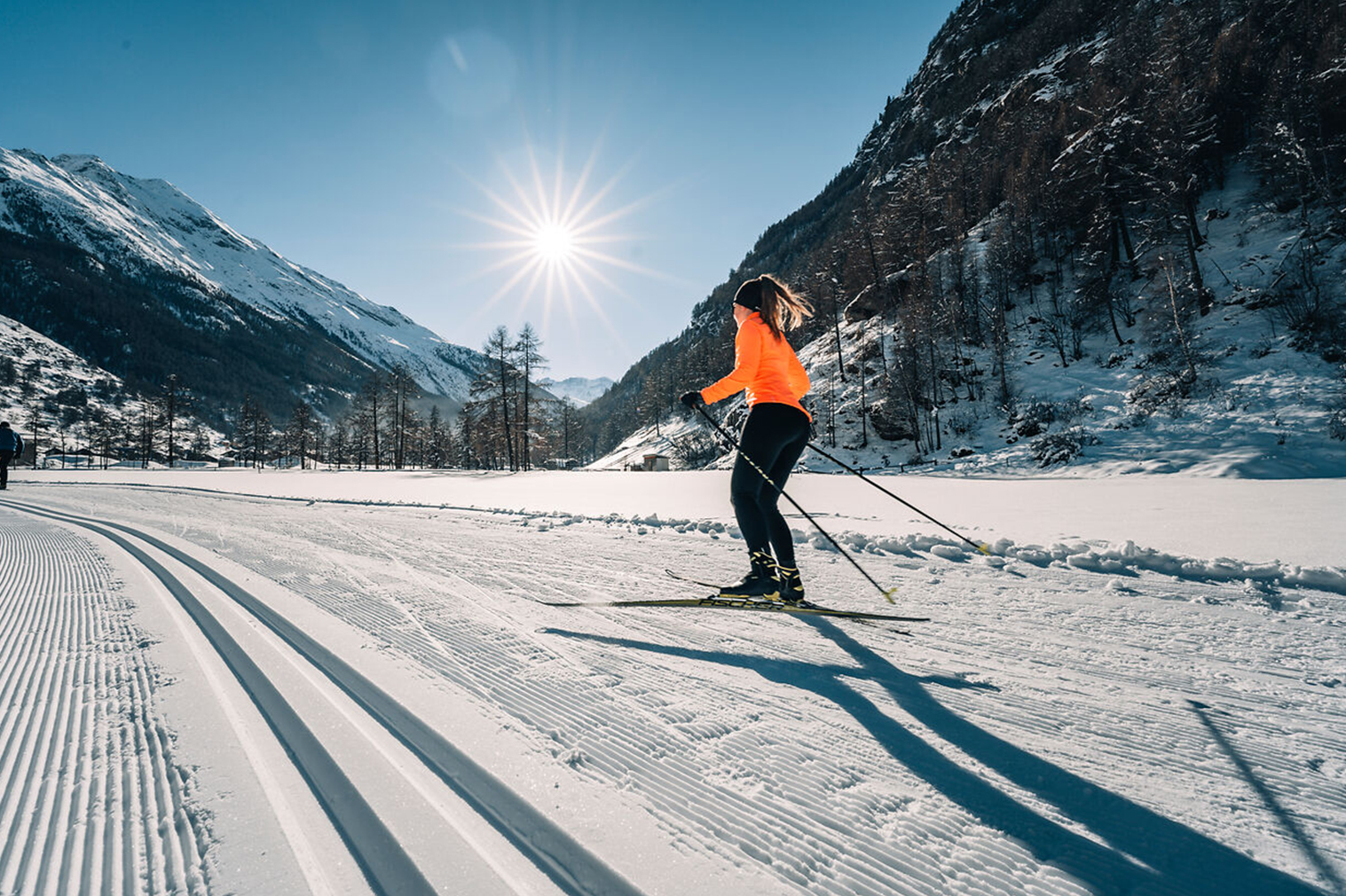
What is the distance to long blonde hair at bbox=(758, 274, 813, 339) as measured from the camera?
3.20 meters

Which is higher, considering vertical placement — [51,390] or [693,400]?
[51,390]

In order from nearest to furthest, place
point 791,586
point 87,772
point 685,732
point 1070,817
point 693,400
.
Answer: point 1070,817
point 87,772
point 685,732
point 791,586
point 693,400

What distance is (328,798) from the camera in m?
1.25

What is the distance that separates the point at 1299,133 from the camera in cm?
2583

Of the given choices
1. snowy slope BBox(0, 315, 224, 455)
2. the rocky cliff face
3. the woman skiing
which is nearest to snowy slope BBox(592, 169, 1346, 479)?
the rocky cliff face

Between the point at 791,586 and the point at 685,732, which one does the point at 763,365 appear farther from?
the point at 685,732

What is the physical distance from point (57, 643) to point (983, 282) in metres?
46.3

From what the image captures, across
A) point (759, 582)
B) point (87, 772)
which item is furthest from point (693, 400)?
point (87, 772)

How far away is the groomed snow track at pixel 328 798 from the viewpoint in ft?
3.35

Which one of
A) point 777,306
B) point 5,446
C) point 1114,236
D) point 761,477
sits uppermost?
point 1114,236

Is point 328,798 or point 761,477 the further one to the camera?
point 761,477

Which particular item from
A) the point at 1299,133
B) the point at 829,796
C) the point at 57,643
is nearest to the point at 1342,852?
the point at 829,796

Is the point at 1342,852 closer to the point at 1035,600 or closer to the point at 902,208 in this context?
the point at 1035,600

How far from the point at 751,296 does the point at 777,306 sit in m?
0.19
